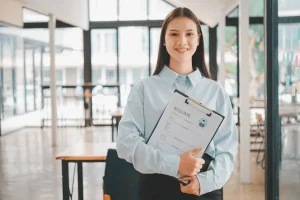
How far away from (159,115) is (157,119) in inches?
0.6

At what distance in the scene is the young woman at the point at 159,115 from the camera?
1439 mm

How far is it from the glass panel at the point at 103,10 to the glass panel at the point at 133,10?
0.71 feet

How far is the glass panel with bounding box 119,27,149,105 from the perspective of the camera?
1248 centimetres

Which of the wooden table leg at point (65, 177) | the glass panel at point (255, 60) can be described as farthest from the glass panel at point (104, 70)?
the wooden table leg at point (65, 177)

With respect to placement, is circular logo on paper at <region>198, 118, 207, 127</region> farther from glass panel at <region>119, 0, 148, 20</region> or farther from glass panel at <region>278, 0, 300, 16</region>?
glass panel at <region>119, 0, 148, 20</region>

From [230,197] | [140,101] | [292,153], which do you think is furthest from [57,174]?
[140,101]

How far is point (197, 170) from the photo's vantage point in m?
1.44

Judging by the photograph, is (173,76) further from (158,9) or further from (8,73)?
(158,9)

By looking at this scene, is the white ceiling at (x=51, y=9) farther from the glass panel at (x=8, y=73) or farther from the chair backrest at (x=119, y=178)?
the chair backrest at (x=119, y=178)

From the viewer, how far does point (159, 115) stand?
150 cm

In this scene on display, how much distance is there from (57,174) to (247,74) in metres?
3.16

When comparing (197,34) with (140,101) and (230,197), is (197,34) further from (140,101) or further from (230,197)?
(230,197)


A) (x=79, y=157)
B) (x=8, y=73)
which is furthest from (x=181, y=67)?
(x=8, y=73)

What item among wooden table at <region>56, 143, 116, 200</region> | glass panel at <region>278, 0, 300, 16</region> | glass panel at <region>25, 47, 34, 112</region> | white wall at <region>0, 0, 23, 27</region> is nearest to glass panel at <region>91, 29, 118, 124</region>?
glass panel at <region>25, 47, 34, 112</region>
